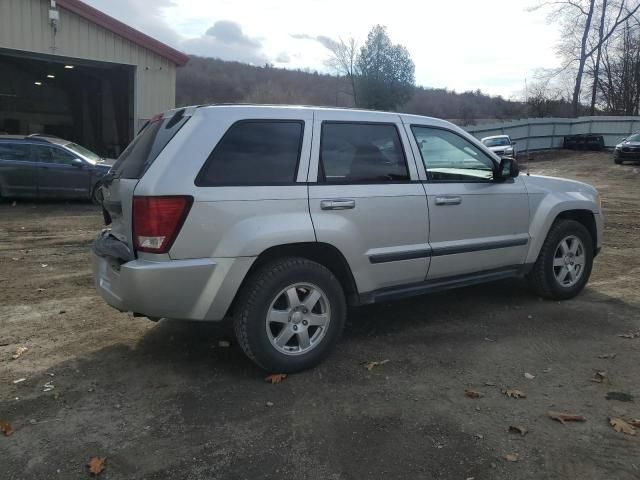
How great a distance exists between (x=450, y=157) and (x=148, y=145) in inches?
100

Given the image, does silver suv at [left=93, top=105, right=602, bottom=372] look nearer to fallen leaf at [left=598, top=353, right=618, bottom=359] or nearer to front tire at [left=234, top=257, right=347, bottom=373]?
front tire at [left=234, top=257, right=347, bottom=373]

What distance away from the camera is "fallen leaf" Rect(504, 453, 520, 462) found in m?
2.98

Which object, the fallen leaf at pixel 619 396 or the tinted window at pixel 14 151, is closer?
the fallen leaf at pixel 619 396

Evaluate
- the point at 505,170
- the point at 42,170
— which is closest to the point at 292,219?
the point at 505,170

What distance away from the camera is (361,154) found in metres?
4.38

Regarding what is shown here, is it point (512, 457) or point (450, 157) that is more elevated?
point (450, 157)

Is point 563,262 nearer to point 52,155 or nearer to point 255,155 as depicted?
point 255,155

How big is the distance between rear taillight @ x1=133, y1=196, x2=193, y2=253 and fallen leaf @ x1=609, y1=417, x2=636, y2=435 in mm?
2877

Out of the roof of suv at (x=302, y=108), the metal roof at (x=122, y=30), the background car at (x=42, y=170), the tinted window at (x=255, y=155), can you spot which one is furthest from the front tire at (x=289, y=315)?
the metal roof at (x=122, y=30)

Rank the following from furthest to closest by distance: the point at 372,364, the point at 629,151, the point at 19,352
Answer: the point at 629,151
the point at 19,352
the point at 372,364

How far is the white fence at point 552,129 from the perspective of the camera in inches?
1458

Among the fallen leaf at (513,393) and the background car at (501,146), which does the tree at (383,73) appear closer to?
the background car at (501,146)

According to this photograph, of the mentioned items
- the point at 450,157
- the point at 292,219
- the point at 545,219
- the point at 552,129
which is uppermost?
the point at 552,129

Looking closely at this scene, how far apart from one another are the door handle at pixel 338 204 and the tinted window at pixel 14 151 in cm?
1162
